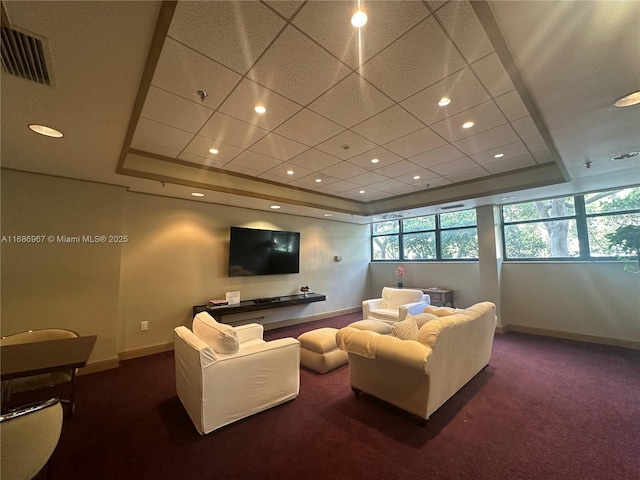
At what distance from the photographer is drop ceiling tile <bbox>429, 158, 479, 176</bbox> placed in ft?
11.9

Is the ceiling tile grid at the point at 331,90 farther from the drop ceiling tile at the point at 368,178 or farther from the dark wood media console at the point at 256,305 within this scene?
the dark wood media console at the point at 256,305

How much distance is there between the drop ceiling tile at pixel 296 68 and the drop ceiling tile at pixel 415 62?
0.25 m

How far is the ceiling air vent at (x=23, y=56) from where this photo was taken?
1234 millimetres

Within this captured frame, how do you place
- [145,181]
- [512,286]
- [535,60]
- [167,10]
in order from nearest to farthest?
[167,10]
[535,60]
[145,181]
[512,286]

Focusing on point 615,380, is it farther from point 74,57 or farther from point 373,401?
point 74,57

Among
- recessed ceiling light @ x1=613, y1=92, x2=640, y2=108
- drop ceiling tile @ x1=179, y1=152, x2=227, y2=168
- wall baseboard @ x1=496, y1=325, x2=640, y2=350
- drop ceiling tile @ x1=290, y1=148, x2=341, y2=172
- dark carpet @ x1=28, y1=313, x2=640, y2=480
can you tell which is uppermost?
drop ceiling tile @ x1=179, y1=152, x2=227, y2=168

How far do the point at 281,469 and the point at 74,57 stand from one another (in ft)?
9.13

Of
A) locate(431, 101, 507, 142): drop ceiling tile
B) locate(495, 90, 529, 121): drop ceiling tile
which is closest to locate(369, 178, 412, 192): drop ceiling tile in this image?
locate(431, 101, 507, 142): drop ceiling tile

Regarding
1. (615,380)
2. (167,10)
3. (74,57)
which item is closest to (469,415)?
(615,380)

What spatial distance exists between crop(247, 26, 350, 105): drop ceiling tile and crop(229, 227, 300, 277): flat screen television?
3204 mm

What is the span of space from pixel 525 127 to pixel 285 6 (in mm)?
2673

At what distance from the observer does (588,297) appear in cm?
433

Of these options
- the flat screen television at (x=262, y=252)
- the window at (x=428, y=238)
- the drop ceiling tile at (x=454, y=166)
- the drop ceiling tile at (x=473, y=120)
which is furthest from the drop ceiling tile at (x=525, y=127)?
the flat screen television at (x=262, y=252)

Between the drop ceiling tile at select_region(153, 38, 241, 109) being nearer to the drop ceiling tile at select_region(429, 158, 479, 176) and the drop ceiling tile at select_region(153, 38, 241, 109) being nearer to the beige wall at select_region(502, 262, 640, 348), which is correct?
the drop ceiling tile at select_region(429, 158, 479, 176)
